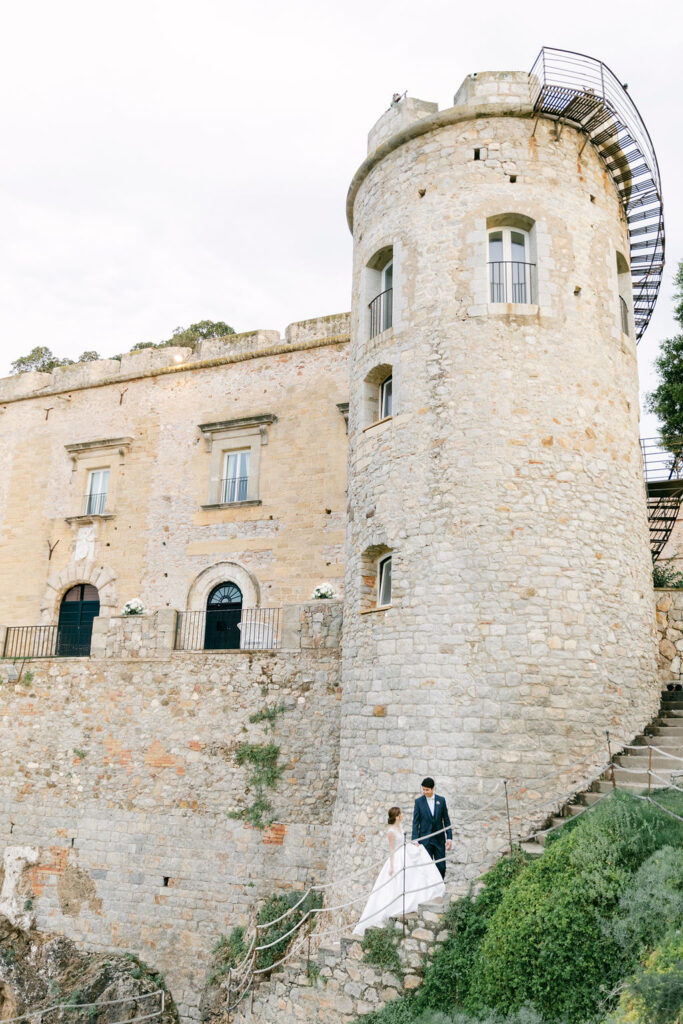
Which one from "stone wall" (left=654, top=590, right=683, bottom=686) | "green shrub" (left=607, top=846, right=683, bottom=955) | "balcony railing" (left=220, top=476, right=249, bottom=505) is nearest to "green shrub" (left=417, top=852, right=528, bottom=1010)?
"green shrub" (left=607, top=846, right=683, bottom=955)

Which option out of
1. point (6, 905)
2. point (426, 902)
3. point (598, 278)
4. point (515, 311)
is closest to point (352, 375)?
point (515, 311)

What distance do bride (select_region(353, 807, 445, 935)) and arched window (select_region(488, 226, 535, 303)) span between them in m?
6.98

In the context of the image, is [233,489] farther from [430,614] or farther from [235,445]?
[430,614]

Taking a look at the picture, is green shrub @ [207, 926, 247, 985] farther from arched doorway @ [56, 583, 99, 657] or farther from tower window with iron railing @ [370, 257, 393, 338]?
arched doorway @ [56, 583, 99, 657]

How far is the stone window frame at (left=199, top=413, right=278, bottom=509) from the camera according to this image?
1939cm

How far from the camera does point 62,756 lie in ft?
46.7

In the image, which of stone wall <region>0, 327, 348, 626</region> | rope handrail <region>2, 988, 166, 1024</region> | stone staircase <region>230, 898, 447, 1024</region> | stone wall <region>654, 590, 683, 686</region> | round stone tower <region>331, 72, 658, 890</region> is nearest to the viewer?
stone staircase <region>230, 898, 447, 1024</region>

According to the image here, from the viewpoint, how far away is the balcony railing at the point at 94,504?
70.5 ft

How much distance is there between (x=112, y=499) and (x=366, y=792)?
13.1 metres

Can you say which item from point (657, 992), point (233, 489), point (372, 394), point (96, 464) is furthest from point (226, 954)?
point (96, 464)

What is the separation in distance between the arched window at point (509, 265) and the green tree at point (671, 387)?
302 inches

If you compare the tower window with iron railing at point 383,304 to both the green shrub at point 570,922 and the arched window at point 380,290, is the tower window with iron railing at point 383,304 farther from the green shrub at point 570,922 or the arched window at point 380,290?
the green shrub at point 570,922

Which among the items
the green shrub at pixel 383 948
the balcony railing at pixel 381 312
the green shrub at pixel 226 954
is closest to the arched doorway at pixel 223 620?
the green shrub at pixel 226 954

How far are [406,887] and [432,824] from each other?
0.65m
